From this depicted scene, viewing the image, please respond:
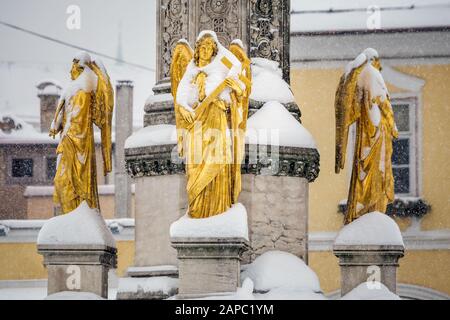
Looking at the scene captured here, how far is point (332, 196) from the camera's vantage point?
77.9 feet

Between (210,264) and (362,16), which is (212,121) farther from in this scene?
(362,16)

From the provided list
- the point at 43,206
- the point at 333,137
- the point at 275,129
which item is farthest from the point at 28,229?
the point at 275,129

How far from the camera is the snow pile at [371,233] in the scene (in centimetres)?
1432

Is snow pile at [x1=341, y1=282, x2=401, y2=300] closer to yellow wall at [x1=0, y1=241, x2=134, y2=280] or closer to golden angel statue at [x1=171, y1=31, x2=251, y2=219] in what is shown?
golden angel statue at [x1=171, y1=31, x2=251, y2=219]

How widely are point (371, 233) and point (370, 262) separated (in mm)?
261

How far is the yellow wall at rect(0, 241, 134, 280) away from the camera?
23.7m

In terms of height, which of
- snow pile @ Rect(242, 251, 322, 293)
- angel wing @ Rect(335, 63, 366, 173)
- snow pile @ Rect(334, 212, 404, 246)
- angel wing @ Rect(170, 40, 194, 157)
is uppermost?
angel wing @ Rect(170, 40, 194, 157)

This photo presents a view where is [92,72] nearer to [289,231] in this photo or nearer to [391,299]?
[289,231]

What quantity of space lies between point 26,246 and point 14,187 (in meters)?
8.02

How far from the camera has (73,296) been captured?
1406cm

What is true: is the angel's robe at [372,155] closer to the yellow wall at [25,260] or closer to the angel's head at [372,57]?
the angel's head at [372,57]

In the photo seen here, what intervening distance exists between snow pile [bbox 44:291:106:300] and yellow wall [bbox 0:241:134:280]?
935 cm

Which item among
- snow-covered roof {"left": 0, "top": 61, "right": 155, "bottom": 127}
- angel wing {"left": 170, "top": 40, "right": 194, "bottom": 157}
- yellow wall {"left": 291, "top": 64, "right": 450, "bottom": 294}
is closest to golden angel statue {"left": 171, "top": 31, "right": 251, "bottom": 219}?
angel wing {"left": 170, "top": 40, "right": 194, "bottom": 157}

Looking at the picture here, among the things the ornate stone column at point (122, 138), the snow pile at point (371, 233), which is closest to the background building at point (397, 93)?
the ornate stone column at point (122, 138)
